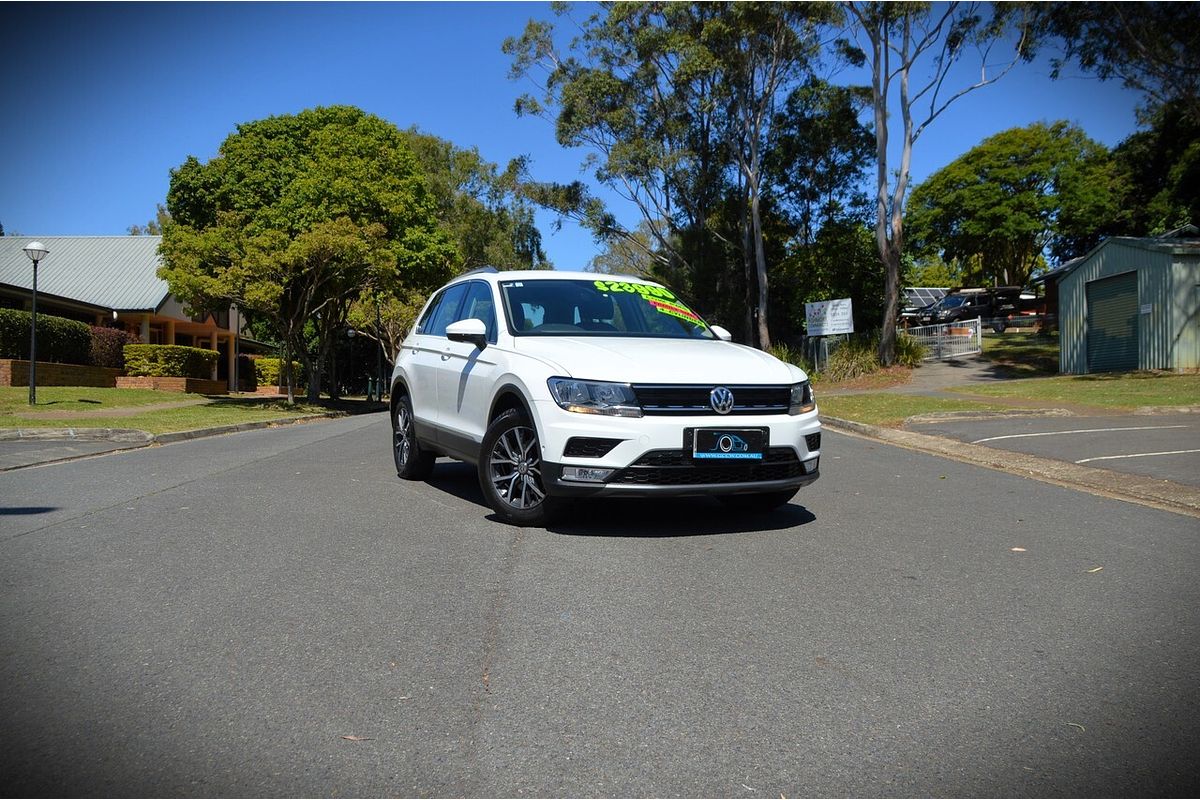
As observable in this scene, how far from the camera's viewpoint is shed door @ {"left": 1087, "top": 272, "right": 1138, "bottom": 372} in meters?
24.9

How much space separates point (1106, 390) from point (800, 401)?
53.5 feet

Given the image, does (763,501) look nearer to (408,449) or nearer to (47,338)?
(408,449)

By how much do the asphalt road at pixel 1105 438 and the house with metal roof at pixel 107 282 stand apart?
3078 centimetres

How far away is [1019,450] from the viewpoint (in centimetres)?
1041

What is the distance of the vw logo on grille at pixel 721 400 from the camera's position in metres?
5.61

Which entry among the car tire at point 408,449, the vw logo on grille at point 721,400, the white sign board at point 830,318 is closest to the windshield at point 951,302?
the white sign board at point 830,318

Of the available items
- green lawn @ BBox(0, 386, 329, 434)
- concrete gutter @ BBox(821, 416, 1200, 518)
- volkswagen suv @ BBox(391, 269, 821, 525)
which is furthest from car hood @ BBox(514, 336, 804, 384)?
green lawn @ BBox(0, 386, 329, 434)

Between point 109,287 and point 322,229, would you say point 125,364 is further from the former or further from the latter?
point 322,229

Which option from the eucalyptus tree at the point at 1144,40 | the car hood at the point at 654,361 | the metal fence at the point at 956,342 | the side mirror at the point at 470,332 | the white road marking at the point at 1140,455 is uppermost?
the eucalyptus tree at the point at 1144,40

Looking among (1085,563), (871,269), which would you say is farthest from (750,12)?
(1085,563)

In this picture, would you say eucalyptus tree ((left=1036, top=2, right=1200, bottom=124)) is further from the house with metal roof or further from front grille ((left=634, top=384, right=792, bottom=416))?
the house with metal roof

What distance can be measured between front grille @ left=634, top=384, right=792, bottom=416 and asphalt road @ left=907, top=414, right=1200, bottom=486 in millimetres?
4532

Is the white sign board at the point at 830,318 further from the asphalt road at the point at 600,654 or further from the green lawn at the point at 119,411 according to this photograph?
the asphalt road at the point at 600,654

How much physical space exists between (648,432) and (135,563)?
2.98m
